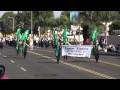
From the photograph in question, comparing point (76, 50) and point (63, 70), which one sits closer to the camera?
point (63, 70)

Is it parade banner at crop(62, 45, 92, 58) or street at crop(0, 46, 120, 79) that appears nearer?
street at crop(0, 46, 120, 79)

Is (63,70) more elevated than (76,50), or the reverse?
(76,50)

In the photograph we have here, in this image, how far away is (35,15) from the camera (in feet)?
331

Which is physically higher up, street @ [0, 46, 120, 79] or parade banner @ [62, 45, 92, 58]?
parade banner @ [62, 45, 92, 58]

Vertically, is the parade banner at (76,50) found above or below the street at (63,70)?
above

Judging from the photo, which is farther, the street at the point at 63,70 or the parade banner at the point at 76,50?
the parade banner at the point at 76,50
